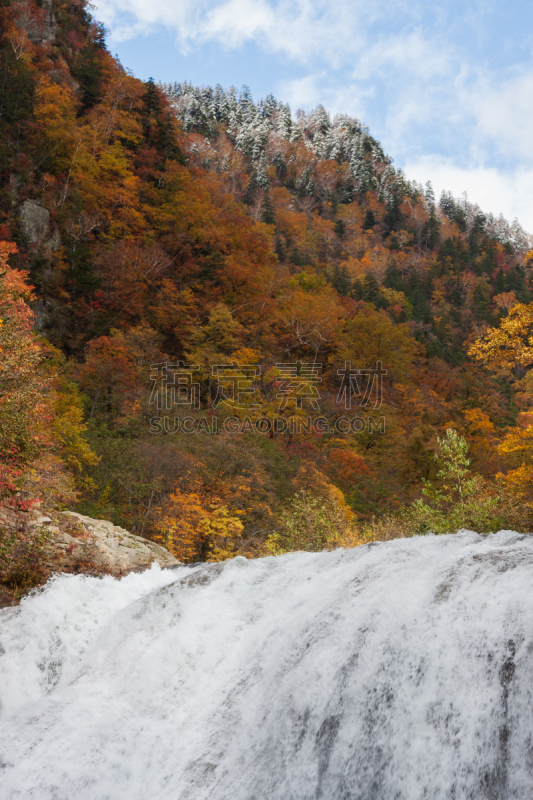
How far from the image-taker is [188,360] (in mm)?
28438

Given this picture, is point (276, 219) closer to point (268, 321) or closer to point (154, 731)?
point (268, 321)

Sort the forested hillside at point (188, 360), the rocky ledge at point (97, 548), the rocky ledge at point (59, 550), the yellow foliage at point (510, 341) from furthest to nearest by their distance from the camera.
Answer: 1. the forested hillside at point (188, 360)
2. the yellow foliage at point (510, 341)
3. the rocky ledge at point (97, 548)
4. the rocky ledge at point (59, 550)

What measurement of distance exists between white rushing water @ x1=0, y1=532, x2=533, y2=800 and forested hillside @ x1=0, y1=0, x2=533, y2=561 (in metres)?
3.99

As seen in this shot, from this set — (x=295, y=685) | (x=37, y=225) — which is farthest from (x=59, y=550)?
(x=37, y=225)

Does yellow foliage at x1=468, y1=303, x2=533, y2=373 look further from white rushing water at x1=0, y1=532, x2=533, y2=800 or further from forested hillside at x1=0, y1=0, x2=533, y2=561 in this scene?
white rushing water at x1=0, y1=532, x2=533, y2=800

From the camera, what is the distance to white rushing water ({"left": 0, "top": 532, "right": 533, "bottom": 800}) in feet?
12.5

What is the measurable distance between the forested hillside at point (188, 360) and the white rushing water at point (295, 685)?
3.99m

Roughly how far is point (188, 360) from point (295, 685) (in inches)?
968

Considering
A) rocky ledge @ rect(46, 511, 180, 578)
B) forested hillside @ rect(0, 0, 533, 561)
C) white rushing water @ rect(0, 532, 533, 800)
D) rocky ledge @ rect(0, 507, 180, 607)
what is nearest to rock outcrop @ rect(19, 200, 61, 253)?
forested hillside @ rect(0, 0, 533, 561)

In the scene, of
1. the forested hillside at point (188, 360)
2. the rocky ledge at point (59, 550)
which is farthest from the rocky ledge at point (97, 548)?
the forested hillside at point (188, 360)

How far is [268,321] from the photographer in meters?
34.6

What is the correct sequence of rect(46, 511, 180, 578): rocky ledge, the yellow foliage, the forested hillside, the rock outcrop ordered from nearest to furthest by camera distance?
rect(46, 511, 180, 578): rocky ledge
the yellow foliage
the forested hillside
the rock outcrop

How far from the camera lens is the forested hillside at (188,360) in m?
12.6

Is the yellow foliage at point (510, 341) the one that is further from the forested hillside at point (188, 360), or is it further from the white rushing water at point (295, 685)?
the white rushing water at point (295, 685)
